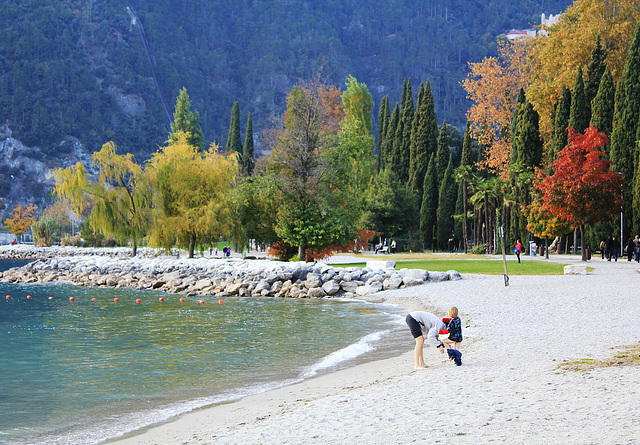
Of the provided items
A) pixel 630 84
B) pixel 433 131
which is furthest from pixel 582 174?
pixel 433 131

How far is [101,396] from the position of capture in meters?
10.5

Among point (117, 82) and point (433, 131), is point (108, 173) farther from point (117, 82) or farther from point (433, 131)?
point (117, 82)

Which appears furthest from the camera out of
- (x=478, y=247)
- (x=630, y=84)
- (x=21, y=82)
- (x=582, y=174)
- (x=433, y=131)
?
(x=21, y=82)

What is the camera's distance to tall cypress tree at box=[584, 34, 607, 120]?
144ft

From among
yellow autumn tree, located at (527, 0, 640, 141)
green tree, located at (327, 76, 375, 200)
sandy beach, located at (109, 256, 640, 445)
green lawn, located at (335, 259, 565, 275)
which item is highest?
yellow autumn tree, located at (527, 0, 640, 141)

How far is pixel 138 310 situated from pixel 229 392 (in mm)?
15091

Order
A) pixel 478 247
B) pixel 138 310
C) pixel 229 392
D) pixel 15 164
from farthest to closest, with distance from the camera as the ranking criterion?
pixel 15 164 < pixel 478 247 < pixel 138 310 < pixel 229 392

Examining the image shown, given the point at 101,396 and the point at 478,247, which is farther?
the point at 478,247

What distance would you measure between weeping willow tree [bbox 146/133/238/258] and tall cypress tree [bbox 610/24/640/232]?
2681 centimetres

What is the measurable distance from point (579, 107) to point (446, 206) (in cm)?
2396

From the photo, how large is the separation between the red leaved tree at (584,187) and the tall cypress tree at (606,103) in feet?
17.9

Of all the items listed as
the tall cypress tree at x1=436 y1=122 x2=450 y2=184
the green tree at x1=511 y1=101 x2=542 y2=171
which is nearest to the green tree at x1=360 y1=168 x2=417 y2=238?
the tall cypress tree at x1=436 y1=122 x2=450 y2=184

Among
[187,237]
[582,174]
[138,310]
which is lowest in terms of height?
[138,310]

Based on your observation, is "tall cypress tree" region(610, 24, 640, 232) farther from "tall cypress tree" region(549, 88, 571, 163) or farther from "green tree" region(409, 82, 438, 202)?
"green tree" region(409, 82, 438, 202)
